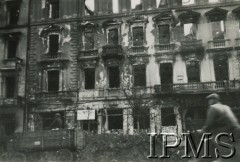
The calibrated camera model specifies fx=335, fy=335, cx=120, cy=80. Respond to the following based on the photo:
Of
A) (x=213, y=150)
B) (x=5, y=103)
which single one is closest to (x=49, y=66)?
(x=5, y=103)

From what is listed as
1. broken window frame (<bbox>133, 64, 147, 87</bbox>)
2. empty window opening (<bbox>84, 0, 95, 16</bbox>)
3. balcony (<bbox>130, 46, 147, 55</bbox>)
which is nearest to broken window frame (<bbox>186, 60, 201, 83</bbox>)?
broken window frame (<bbox>133, 64, 147, 87</bbox>)

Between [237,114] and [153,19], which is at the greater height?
[153,19]

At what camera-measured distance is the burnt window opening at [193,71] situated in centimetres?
2617

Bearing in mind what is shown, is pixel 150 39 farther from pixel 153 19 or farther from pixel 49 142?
pixel 49 142

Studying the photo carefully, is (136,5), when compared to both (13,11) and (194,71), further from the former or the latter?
(13,11)

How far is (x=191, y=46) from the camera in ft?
85.5

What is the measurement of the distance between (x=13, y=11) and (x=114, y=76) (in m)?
11.2

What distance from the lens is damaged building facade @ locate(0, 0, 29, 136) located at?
2719 cm

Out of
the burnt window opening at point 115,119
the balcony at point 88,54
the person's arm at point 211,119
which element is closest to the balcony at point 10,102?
the balcony at point 88,54

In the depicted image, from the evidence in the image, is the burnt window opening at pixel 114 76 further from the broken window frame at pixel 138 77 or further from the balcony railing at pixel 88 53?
the balcony railing at pixel 88 53

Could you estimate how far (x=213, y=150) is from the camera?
6.29 m

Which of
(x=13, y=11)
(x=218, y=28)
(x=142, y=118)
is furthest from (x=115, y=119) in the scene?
(x=13, y=11)

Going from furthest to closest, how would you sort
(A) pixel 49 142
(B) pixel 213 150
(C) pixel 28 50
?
1. (C) pixel 28 50
2. (A) pixel 49 142
3. (B) pixel 213 150

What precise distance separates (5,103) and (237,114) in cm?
1796
